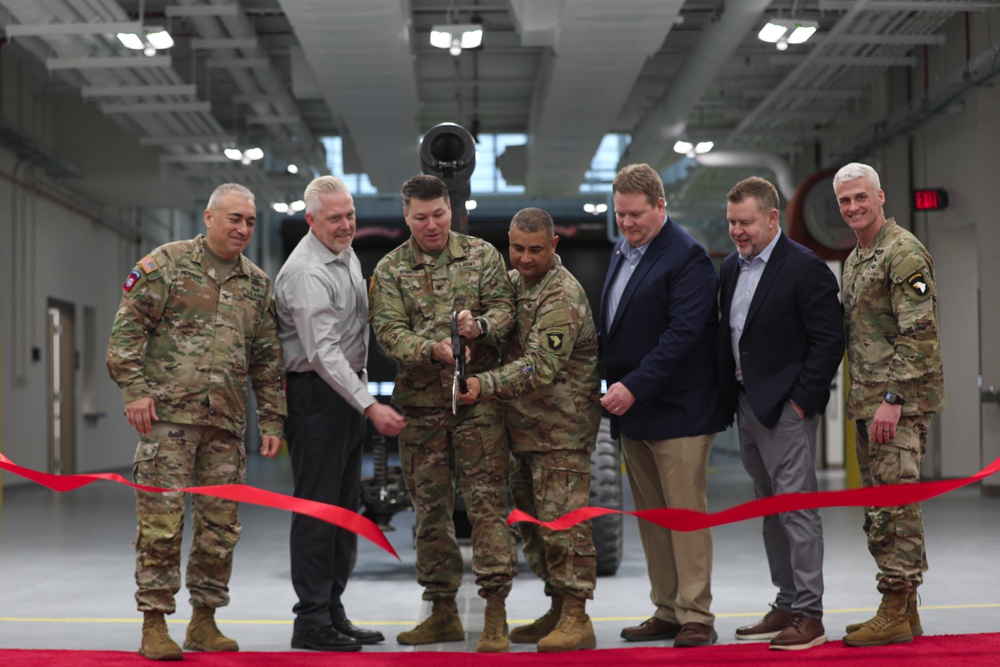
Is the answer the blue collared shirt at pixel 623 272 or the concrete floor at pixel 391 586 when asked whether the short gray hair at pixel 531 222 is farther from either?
the concrete floor at pixel 391 586

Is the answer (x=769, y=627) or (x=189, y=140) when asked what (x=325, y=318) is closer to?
(x=769, y=627)

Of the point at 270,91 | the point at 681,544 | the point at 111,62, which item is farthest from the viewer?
the point at 270,91

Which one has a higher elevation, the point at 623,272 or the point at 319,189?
the point at 319,189

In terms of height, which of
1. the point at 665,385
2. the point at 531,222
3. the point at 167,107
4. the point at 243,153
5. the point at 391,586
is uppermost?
the point at 167,107

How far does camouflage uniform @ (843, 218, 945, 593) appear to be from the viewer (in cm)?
371

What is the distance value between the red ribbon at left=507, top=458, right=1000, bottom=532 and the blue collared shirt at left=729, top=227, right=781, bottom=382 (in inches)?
19.9

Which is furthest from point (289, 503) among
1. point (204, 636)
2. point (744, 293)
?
point (744, 293)

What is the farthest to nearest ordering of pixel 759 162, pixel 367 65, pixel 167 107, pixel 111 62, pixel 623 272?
pixel 759 162 → pixel 167 107 → pixel 367 65 → pixel 111 62 → pixel 623 272

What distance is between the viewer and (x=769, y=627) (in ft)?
13.1

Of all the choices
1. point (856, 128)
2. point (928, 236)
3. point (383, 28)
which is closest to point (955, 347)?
point (928, 236)

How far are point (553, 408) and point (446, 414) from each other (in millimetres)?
385

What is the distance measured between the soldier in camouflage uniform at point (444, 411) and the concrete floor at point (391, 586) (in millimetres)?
274

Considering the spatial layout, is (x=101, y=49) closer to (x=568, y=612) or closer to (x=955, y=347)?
(x=568, y=612)

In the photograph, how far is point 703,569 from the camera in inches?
153
